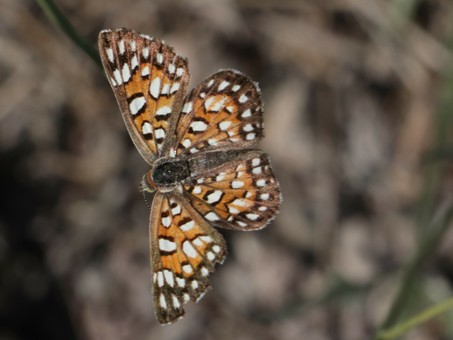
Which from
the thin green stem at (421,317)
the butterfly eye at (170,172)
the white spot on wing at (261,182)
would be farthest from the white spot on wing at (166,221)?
the thin green stem at (421,317)

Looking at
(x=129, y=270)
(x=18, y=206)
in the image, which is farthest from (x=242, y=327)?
(x=18, y=206)

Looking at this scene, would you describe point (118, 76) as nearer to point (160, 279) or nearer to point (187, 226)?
point (187, 226)

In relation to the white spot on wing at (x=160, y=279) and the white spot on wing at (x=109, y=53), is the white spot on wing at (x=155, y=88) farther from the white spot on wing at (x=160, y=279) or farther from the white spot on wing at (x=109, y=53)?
the white spot on wing at (x=160, y=279)

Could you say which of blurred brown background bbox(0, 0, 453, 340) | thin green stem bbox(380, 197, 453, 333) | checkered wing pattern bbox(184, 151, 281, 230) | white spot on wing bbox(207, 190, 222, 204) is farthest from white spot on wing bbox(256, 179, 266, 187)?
blurred brown background bbox(0, 0, 453, 340)

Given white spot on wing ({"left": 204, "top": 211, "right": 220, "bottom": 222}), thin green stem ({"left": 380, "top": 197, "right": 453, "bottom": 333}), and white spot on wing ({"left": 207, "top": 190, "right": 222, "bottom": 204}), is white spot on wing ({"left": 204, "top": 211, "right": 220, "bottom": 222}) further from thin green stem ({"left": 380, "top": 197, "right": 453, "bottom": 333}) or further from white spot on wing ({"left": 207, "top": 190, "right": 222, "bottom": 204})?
thin green stem ({"left": 380, "top": 197, "right": 453, "bottom": 333})

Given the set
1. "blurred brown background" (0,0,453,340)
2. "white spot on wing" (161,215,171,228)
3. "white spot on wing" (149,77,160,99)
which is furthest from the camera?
"blurred brown background" (0,0,453,340)

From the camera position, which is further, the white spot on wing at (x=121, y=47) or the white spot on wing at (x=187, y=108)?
the white spot on wing at (x=187, y=108)

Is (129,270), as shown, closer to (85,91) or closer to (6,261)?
(6,261)

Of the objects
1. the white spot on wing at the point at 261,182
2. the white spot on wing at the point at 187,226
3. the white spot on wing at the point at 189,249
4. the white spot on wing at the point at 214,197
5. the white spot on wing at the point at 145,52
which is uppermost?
the white spot on wing at the point at 145,52
